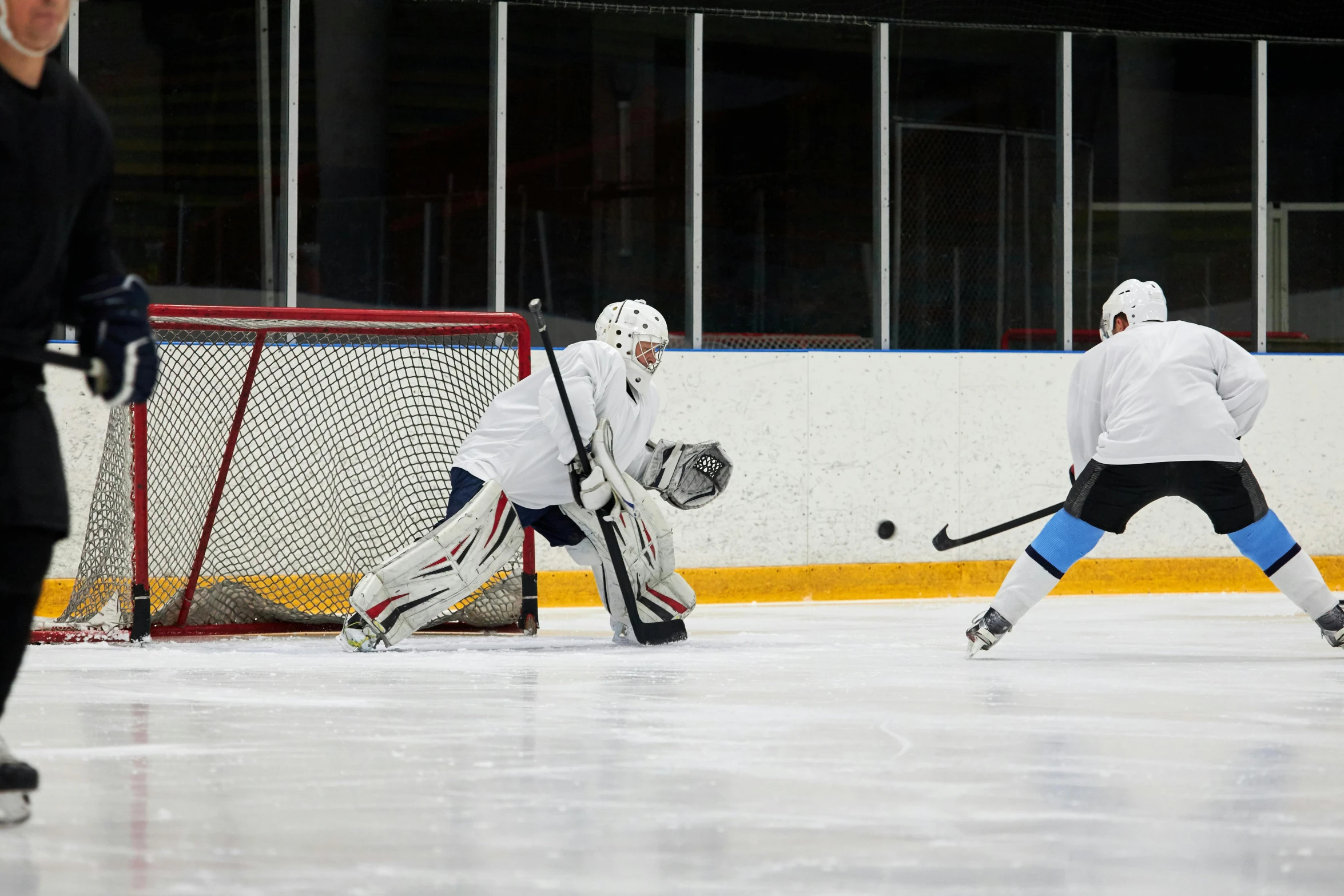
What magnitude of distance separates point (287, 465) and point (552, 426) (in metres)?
1.48

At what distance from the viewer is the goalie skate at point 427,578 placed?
5180mm

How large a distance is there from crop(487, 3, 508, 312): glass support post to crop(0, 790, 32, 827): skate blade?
591 centimetres


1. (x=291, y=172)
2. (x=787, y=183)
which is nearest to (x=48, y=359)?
(x=291, y=172)

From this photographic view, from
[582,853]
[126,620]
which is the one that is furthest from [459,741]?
[126,620]

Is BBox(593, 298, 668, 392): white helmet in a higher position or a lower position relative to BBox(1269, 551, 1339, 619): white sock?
higher

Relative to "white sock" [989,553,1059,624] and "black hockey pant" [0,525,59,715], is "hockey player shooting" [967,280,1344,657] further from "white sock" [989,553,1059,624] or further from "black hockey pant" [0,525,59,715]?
"black hockey pant" [0,525,59,715]

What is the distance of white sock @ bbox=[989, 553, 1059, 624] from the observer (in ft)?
15.8

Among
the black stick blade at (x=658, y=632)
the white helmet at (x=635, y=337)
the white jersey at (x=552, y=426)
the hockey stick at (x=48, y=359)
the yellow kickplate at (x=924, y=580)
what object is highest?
the white helmet at (x=635, y=337)

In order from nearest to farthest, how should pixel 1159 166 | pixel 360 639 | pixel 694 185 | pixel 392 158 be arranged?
pixel 360 639 < pixel 694 185 < pixel 392 158 < pixel 1159 166

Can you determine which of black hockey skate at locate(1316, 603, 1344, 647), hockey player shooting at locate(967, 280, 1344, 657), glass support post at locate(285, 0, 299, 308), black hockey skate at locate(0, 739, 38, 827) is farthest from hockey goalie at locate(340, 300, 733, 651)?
black hockey skate at locate(0, 739, 38, 827)

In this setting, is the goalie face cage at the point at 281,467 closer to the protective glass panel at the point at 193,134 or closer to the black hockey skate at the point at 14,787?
the protective glass panel at the point at 193,134

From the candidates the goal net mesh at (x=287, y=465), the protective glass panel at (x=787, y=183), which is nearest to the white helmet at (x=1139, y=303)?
the goal net mesh at (x=287, y=465)

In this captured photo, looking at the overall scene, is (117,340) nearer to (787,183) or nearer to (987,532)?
(987,532)

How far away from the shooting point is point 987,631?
489cm
